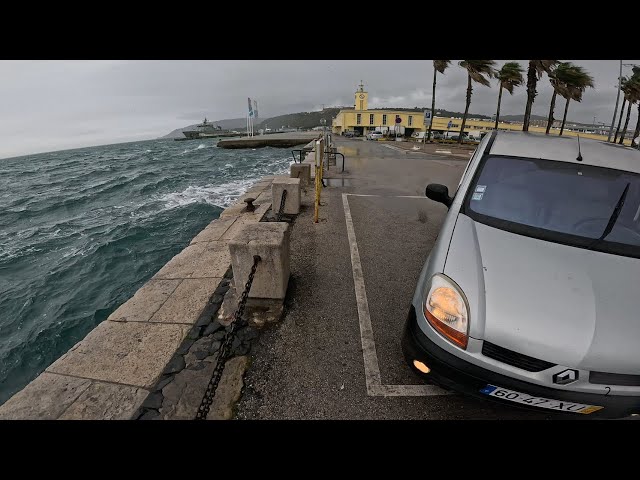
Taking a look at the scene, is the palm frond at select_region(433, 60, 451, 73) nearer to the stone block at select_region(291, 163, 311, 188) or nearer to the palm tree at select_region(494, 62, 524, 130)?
the palm tree at select_region(494, 62, 524, 130)

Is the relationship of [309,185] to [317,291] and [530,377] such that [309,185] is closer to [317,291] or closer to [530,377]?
[317,291]

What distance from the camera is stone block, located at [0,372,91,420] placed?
2166mm

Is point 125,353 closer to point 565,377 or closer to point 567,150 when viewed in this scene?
point 565,377

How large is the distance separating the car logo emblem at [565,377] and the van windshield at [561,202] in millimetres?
1196

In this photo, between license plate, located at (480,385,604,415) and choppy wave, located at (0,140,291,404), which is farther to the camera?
choppy wave, located at (0,140,291,404)

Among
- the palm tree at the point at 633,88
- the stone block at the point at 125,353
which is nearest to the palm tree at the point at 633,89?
the palm tree at the point at 633,88

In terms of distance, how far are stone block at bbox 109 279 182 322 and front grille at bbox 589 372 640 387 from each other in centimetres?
399

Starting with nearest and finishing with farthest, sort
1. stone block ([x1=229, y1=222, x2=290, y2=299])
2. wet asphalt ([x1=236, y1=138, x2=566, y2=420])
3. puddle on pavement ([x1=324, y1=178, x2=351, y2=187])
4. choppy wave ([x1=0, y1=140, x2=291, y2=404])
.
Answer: wet asphalt ([x1=236, y1=138, x2=566, y2=420]) < stone block ([x1=229, y1=222, x2=290, y2=299]) < choppy wave ([x1=0, y1=140, x2=291, y2=404]) < puddle on pavement ([x1=324, y1=178, x2=351, y2=187])

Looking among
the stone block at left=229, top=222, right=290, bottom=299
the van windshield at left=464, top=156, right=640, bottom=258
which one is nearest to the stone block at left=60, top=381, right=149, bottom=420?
the stone block at left=229, top=222, right=290, bottom=299

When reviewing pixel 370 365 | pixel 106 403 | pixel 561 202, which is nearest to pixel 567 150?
pixel 561 202

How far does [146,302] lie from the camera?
11.5 ft

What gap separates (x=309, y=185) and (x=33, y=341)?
7752mm
